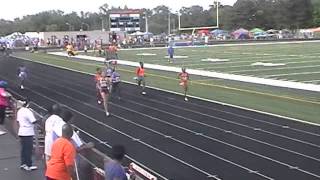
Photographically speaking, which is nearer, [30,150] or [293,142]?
[30,150]

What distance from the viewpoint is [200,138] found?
1391cm

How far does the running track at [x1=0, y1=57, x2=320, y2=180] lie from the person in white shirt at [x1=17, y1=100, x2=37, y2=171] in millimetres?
2289

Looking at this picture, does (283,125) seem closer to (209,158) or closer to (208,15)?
(209,158)

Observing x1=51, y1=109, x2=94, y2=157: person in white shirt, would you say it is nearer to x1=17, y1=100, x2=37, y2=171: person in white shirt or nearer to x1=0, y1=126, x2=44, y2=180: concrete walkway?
x1=17, y1=100, x2=37, y2=171: person in white shirt

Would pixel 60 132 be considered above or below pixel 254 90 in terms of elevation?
above

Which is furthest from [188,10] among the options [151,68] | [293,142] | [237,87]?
[293,142]

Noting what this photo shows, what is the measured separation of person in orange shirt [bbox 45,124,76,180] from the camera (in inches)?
257

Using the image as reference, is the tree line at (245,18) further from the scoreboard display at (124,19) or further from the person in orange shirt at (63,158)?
the person in orange shirt at (63,158)

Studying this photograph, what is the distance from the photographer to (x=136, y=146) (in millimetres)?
13227

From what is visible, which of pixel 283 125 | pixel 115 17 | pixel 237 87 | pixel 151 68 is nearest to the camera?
pixel 283 125

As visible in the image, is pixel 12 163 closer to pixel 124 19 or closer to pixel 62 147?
pixel 62 147

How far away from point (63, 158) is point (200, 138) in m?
7.60

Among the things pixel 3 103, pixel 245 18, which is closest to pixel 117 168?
pixel 3 103

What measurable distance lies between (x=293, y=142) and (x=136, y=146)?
3.56 meters
